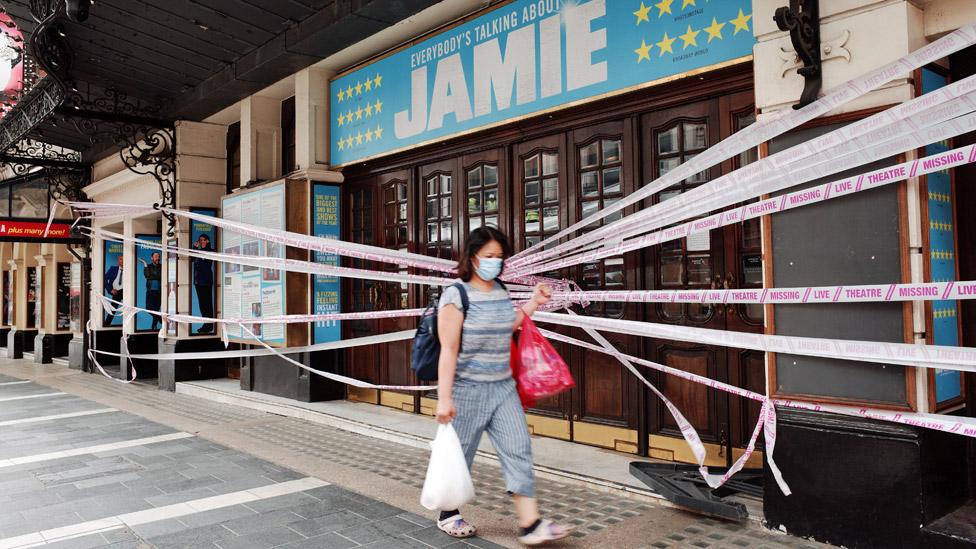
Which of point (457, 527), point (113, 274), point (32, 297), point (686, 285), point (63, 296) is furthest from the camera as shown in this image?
point (32, 297)

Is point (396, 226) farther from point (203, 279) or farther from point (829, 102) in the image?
point (829, 102)

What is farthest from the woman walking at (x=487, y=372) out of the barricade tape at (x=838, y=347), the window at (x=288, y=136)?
the window at (x=288, y=136)

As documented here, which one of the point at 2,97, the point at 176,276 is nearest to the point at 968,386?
the point at 176,276

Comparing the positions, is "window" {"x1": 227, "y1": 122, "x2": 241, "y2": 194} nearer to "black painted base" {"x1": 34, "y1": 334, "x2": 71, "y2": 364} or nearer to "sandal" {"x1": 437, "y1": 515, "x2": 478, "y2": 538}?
"sandal" {"x1": 437, "y1": 515, "x2": 478, "y2": 538}

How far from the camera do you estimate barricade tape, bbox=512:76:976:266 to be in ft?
9.84

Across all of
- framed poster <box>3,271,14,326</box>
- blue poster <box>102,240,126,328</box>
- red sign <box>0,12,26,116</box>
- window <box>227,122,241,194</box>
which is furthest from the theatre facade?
framed poster <box>3,271,14,326</box>

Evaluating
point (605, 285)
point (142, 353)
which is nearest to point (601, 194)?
point (605, 285)

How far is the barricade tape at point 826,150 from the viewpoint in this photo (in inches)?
118

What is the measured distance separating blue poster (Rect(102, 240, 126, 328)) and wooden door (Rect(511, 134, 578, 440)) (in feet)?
32.9

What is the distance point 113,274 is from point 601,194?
1140 cm

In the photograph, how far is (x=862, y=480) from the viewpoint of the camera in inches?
137

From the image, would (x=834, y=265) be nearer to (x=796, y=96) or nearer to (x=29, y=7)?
(x=796, y=96)

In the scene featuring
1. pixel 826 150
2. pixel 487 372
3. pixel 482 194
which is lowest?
pixel 487 372

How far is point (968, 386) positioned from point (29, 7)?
9.69 meters
